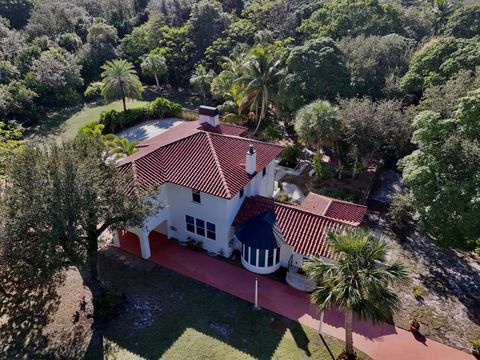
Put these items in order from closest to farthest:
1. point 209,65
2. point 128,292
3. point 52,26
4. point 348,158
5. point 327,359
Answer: point 327,359
point 128,292
point 348,158
point 209,65
point 52,26

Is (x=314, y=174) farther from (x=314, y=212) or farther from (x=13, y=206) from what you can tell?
(x=13, y=206)

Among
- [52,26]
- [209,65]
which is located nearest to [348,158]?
[209,65]

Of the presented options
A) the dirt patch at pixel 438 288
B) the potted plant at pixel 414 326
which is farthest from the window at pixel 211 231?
the potted plant at pixel 414 326

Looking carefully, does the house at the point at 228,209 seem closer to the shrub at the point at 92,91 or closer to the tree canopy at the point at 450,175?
the tree canopy at the point at 450,175

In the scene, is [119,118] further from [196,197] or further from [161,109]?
[196,197]

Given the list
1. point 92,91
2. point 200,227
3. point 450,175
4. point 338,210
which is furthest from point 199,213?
point 92,91

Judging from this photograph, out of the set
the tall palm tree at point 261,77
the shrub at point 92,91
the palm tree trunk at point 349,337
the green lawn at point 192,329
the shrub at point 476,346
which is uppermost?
the tall palm tree at point 261,77
